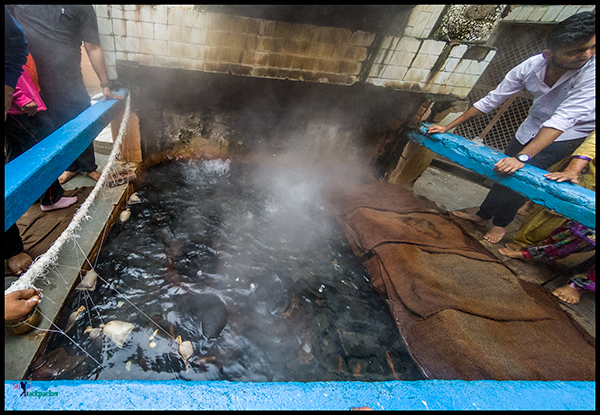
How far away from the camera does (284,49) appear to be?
3.52 m

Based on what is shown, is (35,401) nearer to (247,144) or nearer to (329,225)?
(329,225)

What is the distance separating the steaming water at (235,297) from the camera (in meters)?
1.97

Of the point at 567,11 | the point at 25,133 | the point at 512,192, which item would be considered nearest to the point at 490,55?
the point at 512,192

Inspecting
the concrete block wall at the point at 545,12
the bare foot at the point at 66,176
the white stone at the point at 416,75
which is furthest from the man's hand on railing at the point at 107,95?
the concrete block wall at the point at 545,12

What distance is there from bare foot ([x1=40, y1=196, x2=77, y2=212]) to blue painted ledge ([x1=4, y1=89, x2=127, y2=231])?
1.31 meters

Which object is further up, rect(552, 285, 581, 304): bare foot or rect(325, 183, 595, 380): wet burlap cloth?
rect(552, 285, 581, 304): bare foot

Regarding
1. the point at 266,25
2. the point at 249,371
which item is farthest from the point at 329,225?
the point at 266,25

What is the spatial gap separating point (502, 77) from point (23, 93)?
33.4ft

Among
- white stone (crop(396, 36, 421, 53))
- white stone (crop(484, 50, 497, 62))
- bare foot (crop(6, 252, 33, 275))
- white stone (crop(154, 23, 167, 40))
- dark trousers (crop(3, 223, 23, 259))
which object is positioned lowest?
bare foot (crop(6, 252, 33, 275))

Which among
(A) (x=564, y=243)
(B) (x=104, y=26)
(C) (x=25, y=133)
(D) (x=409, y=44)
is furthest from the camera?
(D) (x=409, y=44)

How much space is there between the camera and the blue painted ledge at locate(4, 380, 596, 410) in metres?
1.06

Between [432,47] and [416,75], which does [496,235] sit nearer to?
[416,75]

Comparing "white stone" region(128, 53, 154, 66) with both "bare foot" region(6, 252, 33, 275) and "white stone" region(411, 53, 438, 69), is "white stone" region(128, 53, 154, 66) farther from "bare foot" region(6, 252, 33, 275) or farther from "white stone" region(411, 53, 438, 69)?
"white stone" region(411, 53, 438, 69)

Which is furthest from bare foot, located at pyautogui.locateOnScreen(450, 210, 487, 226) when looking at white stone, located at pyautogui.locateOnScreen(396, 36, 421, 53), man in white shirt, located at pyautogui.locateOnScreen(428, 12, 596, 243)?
white stone, located at pyautogui.locateOnScreen(396, 36, 421, 53)
